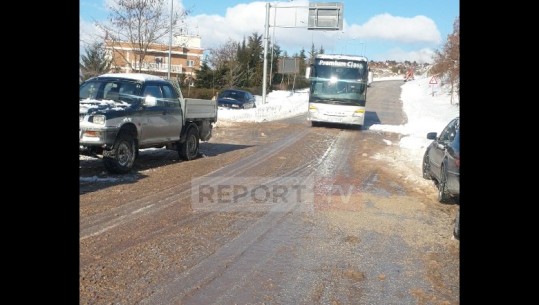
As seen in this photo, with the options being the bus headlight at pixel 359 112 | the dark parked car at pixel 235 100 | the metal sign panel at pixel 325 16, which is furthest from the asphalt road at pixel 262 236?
the dark parked car at pixel 235 100

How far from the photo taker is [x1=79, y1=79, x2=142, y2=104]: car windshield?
10414mm

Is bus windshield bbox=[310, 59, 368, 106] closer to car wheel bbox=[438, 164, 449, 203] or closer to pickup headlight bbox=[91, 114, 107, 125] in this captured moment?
car wheel bbox=[438, 164, 449, 203]

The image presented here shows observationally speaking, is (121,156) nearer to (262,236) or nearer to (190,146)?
(190,146)

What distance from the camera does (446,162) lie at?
7.92 meters

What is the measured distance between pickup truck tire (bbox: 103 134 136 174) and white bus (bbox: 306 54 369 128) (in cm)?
1459

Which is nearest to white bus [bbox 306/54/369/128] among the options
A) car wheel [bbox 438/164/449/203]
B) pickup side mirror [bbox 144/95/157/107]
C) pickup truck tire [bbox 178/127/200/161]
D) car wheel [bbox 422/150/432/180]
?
pickup truck tire [bbox 178/127/200/161]

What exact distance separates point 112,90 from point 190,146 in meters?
2.64

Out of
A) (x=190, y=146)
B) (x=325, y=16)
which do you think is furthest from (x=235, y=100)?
(x=190, y=146)
